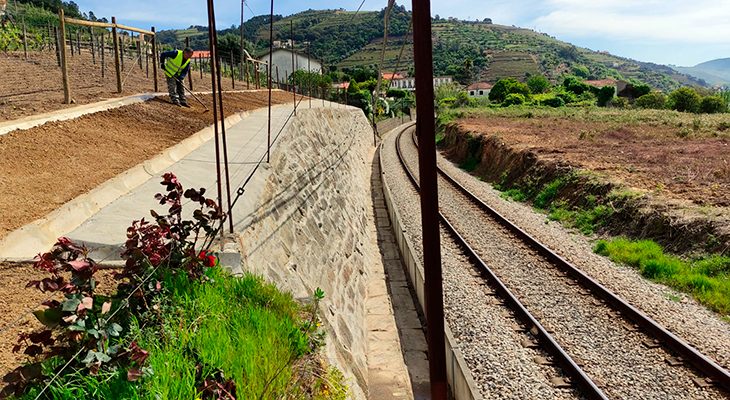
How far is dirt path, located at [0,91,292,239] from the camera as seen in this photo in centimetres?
592

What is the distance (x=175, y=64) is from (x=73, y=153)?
545cm

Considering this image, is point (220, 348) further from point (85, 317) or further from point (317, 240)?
point (317, 240)

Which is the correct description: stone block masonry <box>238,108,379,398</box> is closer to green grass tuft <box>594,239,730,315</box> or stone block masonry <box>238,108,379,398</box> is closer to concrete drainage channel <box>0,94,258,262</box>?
concrete drainage channel <box>0,94,258,262</box>

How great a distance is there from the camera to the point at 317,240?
9.48 meters

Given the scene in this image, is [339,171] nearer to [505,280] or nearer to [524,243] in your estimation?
[524,243]

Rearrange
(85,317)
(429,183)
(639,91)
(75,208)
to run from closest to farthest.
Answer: (85,317) → (429,183) → (75,208) → (639,91)

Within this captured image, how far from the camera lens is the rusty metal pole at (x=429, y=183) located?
11.8 feet

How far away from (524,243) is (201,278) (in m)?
9.44

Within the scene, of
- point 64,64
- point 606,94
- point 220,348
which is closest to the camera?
point 220,348

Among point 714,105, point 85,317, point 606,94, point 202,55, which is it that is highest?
point 202,55

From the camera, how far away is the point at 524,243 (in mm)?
11969

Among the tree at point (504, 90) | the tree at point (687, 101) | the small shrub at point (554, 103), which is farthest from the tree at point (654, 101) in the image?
the tree at point (504, 90)

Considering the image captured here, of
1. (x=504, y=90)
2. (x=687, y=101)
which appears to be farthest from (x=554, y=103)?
(x=687, y=101)

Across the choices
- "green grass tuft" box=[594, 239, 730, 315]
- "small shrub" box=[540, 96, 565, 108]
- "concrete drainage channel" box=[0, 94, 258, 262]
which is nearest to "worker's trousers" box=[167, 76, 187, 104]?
"concrete drainage channel" box=[0, 94, 258, 262]
